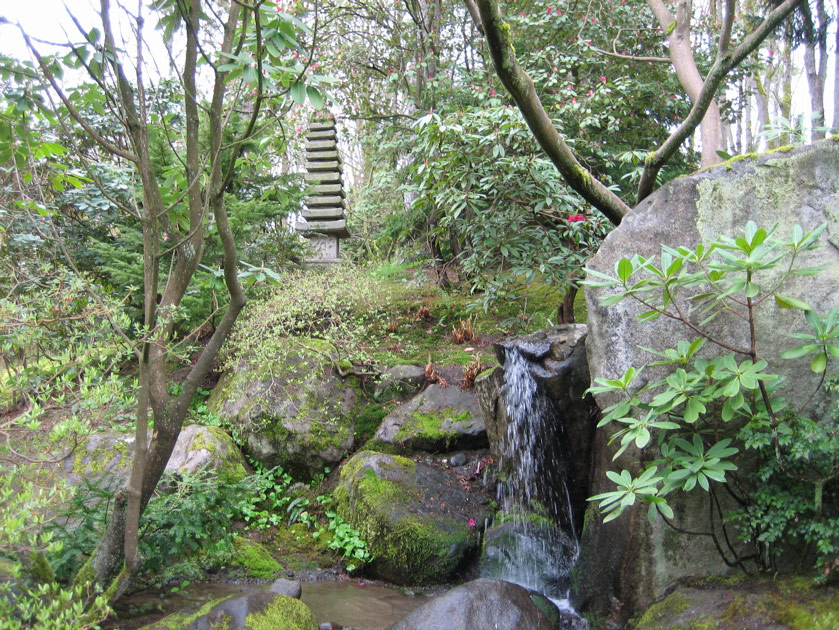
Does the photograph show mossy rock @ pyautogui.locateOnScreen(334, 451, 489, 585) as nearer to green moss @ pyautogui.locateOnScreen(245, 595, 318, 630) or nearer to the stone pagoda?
green moss @ pyautogui.locateOnScreen(245, 595, 318, 630)

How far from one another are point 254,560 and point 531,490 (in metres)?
2.48

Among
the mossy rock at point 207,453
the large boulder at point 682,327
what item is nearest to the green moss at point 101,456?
the mossy rock at point 207,453

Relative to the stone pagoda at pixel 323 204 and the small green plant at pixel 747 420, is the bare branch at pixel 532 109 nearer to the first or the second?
the small green plant at pixel 747 420

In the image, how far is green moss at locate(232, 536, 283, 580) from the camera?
15.0ft

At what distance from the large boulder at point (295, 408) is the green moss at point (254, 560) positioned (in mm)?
1330

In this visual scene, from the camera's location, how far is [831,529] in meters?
2.74

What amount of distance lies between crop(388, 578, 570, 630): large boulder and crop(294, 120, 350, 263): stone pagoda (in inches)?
285

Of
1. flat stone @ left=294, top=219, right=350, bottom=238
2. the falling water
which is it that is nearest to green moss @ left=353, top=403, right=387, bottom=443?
the falling water

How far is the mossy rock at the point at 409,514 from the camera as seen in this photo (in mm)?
4738

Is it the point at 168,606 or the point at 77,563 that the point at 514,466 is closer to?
the point at 168,606

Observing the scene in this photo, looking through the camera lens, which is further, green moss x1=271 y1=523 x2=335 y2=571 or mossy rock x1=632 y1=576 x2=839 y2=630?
green moss x1=271 y1=523 x2=335 y2=571

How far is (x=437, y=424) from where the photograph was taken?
6141mm

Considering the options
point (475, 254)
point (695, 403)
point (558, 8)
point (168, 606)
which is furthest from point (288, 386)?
point (558, 8)

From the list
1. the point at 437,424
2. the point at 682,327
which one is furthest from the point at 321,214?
the point at 682,327
